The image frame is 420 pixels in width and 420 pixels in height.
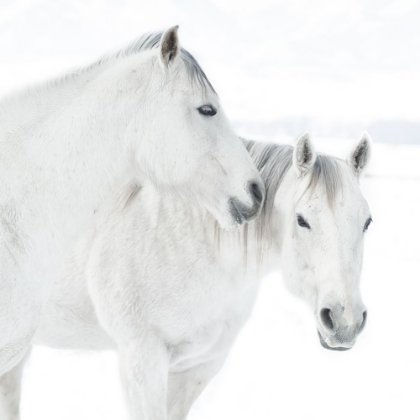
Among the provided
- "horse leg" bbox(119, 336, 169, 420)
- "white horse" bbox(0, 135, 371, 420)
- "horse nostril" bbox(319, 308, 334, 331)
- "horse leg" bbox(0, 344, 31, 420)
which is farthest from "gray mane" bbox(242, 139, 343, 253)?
"horse leg" bbox(0, 344, 31, 420)

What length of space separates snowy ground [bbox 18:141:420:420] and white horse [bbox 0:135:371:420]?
0.52m

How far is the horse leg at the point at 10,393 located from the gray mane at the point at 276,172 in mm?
1579

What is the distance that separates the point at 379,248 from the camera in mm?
7840

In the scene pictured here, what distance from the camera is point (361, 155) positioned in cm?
244

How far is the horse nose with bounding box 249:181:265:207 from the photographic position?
83.5 inches

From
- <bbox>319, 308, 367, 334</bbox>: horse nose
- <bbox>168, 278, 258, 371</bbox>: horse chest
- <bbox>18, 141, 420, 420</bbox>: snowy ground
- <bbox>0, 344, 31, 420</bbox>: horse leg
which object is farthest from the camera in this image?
<bbox>18, 141, 420, 420</bbox>: snowy ground

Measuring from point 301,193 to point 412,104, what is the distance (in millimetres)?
15927

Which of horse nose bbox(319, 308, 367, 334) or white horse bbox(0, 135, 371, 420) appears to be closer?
horse nose bbox(319, 308, 367, 334)

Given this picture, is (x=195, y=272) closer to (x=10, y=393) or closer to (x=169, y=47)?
(x=169, y=47)

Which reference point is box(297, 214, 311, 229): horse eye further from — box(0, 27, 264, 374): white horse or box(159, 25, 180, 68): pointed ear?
box(159, 25, 180, 68): pointed ear

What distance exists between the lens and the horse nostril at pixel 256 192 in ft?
6.96

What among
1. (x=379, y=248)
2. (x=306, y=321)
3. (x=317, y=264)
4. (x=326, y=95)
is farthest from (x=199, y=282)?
(x=326, y=95)

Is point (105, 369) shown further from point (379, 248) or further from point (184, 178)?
point (379, 248)

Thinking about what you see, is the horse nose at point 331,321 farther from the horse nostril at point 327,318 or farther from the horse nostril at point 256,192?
the horse nostril at point 256,192
